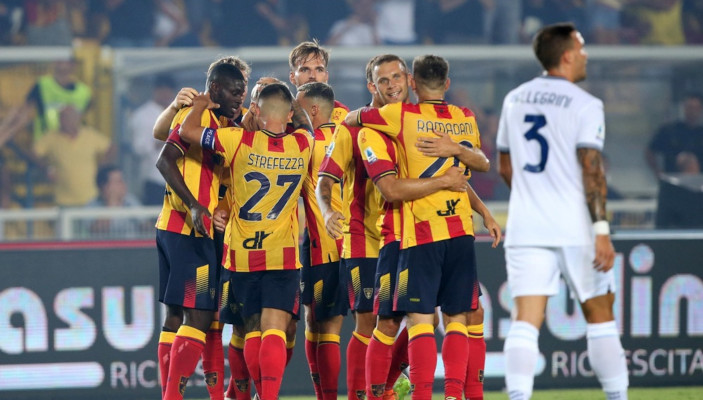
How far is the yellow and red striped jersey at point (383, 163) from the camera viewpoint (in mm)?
5191

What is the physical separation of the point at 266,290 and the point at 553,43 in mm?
1892

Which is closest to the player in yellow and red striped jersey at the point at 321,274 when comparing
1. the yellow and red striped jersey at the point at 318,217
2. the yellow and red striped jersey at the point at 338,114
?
the yellow and red striped jersey at the point at 318,217

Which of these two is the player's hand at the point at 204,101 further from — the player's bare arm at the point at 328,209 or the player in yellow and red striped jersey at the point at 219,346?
the player's bare arm at the point at 328,209

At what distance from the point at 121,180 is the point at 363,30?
3660 millimetres

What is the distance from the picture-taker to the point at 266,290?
17.6 feet

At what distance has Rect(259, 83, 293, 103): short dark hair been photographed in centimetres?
527

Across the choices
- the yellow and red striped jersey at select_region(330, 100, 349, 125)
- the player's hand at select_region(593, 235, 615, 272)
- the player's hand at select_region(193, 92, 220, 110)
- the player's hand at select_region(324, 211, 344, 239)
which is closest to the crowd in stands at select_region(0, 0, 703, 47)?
the yellow and red striped jersey at select_region(330, 100, 349, 125)

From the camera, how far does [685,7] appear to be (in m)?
12.9

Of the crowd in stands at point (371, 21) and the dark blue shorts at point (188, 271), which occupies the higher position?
the crowd in stands at point (371, 21)

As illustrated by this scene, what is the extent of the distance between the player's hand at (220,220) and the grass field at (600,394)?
2.08m

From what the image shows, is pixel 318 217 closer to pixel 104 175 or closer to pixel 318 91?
pixel 318 91

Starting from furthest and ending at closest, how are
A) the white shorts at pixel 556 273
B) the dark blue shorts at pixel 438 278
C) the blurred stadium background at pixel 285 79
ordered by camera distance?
the blurred stadium background at pixel 285 79 < the dark blue shorts at pixel 438 278 < the white shorts at pixel 556 273

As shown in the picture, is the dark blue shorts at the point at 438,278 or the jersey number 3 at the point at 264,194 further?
the jersey number 3 at the point at 264,194

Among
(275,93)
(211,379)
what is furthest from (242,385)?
(275,93)
